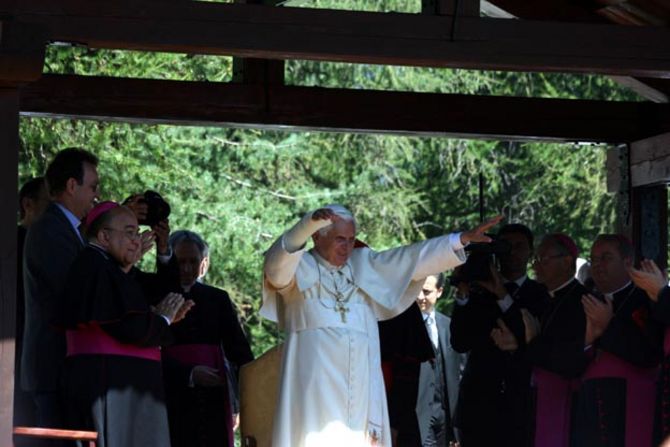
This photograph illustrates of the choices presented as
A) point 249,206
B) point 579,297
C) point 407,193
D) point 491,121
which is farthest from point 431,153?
point 579,297

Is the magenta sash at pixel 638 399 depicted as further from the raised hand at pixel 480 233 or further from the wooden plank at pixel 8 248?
the wooden plank at pixel 8 248

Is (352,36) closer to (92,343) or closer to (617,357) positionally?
(92,343)

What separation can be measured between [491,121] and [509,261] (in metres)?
1.16

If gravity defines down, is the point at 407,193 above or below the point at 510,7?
below

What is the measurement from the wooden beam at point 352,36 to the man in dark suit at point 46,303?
3.01 feet

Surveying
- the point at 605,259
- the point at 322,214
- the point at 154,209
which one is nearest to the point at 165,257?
the point at 154,209

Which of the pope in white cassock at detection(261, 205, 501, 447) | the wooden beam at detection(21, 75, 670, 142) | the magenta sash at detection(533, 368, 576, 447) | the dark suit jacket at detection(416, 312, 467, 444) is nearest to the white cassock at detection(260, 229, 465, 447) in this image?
the pope in white cassock at detection(261, 205, 501, 447)

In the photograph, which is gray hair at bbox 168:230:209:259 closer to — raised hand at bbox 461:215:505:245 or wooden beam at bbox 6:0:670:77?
wooden beam at bbox 6:0:670:77

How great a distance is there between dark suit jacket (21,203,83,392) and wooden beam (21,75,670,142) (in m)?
2.19

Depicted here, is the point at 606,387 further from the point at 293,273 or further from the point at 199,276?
the point at 199,276

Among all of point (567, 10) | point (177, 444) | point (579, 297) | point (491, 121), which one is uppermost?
point (567, 10)

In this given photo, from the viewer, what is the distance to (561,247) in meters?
8.69

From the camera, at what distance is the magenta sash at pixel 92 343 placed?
6.82m

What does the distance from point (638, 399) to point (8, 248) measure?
11.4ft
